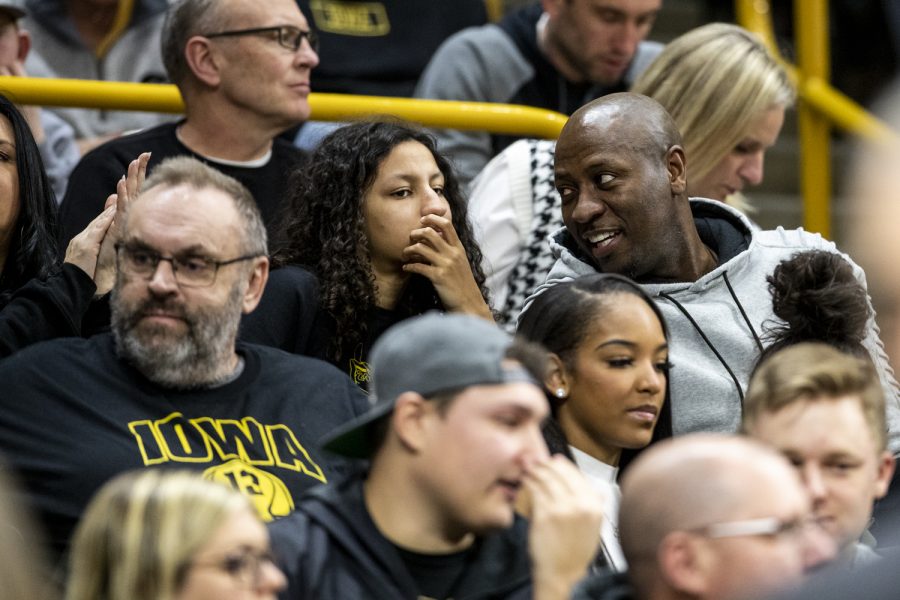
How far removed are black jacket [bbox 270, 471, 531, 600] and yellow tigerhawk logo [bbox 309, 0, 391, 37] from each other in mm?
2909

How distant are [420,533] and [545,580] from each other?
22 centimetres

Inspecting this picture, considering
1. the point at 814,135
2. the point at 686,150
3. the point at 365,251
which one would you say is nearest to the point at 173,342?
the point at 365,251

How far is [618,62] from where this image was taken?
508cm

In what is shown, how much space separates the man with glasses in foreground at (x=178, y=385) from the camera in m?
3.08

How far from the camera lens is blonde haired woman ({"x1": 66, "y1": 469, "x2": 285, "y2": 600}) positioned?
2.29 m

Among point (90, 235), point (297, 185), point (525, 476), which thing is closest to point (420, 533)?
point (525, 476)

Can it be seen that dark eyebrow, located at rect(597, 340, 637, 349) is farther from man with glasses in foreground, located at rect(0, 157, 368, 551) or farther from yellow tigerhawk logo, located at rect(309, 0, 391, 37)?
yellow tigerhawk logo, located at rect(309, 0, 391, 37)

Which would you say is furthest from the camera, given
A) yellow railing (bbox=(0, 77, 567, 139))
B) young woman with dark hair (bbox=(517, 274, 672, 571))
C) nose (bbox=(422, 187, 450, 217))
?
yellow railing (bbox=(0, 77, 567, 139))

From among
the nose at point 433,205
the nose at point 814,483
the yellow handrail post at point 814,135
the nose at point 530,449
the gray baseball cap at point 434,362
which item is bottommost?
the yellow handrail post at point 814,135

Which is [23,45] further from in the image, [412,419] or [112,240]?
[412,419]

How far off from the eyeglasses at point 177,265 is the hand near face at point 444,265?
726mm

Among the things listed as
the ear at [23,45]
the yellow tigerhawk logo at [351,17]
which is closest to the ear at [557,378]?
the ear at [23,45]

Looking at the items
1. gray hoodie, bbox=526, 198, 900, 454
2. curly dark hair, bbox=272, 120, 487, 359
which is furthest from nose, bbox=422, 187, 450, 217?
gray hoodie, bbox=526, 198, 900, 454

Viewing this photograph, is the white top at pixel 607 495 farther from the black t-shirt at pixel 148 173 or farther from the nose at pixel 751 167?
the nose at pixel 751 167
